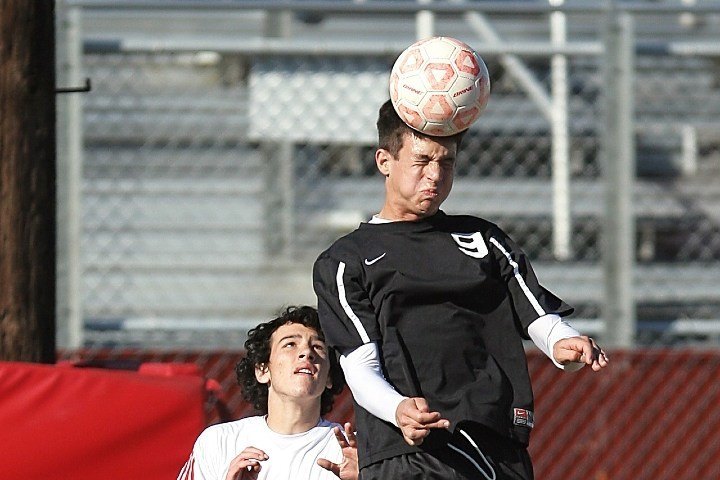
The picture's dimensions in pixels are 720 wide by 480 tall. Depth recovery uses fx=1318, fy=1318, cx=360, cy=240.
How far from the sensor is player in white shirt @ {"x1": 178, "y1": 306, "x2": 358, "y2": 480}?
3879 mm

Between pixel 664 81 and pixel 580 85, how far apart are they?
18.7 inches

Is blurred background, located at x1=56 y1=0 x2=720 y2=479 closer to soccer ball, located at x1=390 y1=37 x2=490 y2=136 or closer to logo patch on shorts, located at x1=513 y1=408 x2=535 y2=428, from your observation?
soccer ball, located at x1=390 y1=37 x2=490 y2=136

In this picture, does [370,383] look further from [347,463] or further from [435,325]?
[347,463]

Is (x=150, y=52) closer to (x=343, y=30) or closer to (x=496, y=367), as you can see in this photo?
(x=343, y=30)

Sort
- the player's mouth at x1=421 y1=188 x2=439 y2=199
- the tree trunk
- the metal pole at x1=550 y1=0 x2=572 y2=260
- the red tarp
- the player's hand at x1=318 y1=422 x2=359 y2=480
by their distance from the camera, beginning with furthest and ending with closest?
the metal pole at x1=550 y1=0 x2=572 y2=260 < the tree trunk < the red tarp < the player's hand at x1=318 y1=422 x2=359 y2=480 < the player's mouth at x1=421 y1=188 x2=439 y2=199

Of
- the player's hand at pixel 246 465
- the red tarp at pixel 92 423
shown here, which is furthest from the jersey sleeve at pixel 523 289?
the red tarp at pixel 92 423

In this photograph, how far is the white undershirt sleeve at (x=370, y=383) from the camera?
3172 millimetres

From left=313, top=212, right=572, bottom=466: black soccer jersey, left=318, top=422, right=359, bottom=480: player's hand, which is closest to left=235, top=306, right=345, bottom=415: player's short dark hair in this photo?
left=318, top=422, right=359, bottom=480: player's hand

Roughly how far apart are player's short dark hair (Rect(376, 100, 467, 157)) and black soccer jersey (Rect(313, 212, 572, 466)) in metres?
0.21

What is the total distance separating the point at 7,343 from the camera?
450 cm

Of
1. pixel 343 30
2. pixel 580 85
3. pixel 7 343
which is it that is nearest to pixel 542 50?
pixel 580 85

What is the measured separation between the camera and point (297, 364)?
396 centimetres

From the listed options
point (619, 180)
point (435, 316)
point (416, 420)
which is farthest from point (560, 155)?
point (416, 420)

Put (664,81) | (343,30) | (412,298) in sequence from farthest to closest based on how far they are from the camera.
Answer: (343,30) → (664,81) → (412,298)
